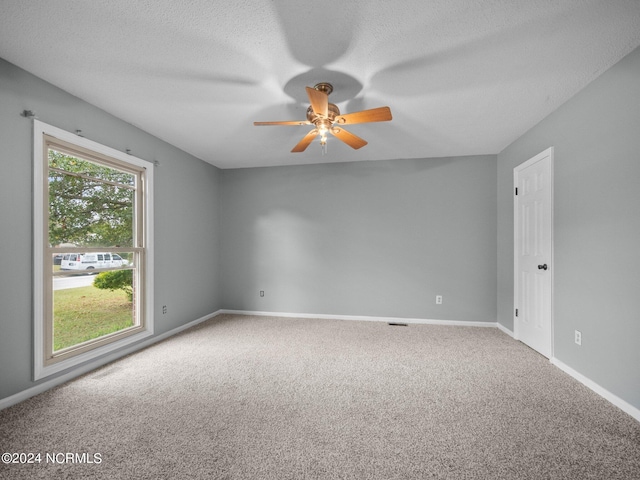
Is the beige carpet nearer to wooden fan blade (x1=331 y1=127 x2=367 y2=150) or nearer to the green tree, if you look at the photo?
the green tree

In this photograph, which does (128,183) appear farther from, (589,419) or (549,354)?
(549,354)

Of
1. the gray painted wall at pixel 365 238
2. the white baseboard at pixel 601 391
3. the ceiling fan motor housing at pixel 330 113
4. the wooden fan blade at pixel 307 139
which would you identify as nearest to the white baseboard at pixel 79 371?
the gray painted wall at pixel 365 238

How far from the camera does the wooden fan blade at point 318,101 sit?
6.18 ft

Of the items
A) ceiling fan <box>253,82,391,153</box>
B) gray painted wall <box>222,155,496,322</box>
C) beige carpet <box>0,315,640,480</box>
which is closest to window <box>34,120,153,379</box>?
beige carpet <box>0,315,640,480</box>

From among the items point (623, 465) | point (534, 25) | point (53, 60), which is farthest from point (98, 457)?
point (534, 25)

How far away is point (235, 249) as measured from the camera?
483 centimetres

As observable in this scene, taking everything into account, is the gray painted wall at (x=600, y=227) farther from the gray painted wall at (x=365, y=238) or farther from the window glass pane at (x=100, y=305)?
the window glass pane at (x=100, y=305)

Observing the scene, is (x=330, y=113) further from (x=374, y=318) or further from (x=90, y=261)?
(x=374, y=318)

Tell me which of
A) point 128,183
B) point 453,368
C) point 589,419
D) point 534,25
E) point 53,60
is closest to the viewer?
point 534,25

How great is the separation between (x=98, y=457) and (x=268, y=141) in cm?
321

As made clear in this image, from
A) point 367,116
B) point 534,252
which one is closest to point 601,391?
point 534,252

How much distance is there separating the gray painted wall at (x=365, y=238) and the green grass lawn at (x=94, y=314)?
1.72 m

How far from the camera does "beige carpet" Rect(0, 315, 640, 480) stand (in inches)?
58.1

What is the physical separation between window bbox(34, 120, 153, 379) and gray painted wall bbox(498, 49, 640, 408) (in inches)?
169
